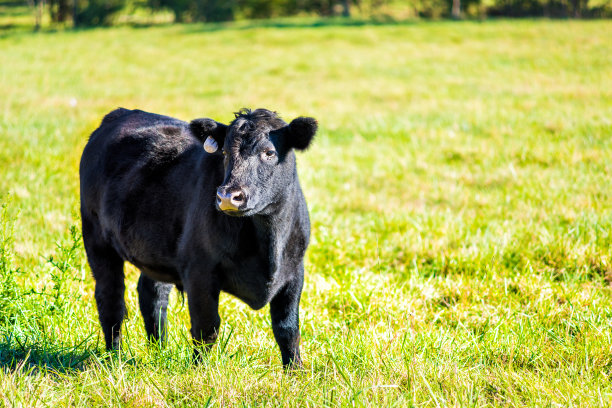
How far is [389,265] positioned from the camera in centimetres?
547

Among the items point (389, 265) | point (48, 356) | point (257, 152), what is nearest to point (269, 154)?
point (257, 152)

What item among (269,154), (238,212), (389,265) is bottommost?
(389,265)

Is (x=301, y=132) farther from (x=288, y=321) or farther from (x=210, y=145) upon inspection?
(x=288, y=321)

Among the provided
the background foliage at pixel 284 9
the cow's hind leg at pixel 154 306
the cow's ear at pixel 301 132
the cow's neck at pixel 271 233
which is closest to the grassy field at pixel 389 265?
the cow's hind leg at pixel 154 306

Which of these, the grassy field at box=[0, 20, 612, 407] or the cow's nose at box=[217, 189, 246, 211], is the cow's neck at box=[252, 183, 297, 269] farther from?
the grassy field at box=[0, 20, 612, 407]

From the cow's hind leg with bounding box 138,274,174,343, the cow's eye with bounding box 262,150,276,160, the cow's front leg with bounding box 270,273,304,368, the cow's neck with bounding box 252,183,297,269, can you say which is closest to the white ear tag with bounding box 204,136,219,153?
the cow's eye with bounding box 262,150,276,160

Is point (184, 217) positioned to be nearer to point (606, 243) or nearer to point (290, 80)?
Result: point (606, 243)

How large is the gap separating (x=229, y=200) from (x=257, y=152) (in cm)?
45

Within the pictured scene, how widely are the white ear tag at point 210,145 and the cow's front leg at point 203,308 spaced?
686 mm

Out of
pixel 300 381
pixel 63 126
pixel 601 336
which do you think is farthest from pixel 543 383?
pixel 63 126

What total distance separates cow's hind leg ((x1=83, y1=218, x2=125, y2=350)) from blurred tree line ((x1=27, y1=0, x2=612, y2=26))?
40398mm

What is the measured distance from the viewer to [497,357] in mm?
3600

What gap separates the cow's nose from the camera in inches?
114

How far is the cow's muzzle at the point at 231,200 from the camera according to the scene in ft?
9.48
